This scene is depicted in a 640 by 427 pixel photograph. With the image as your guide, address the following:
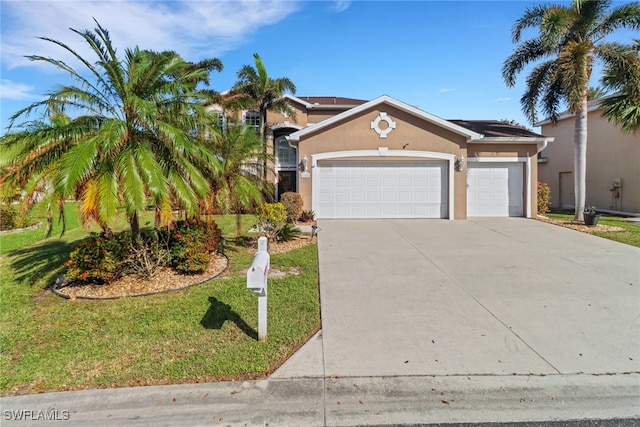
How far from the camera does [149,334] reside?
182 inches

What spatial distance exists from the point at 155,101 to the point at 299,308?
4.93 meters

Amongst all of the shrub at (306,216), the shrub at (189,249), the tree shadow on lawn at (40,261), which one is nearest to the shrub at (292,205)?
the shrub at (306,216)

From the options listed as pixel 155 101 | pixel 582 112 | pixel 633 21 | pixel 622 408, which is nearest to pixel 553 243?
pixel 582 112

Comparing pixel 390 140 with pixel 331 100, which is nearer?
pixel 390 140

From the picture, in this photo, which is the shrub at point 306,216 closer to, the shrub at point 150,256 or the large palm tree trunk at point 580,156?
the shrub at point 150,256

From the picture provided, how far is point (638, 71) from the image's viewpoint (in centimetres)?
1248

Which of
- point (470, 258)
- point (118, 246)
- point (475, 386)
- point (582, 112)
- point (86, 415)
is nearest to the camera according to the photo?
point (86, 415)

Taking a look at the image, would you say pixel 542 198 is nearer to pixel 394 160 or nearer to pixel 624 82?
pixel 624 82

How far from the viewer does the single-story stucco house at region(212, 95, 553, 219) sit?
14.8m

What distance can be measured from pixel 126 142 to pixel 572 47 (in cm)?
1506

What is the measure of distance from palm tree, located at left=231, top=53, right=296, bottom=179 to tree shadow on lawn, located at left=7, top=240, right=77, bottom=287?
11.3 m

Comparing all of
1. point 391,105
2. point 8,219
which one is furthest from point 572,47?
A: point 8,219

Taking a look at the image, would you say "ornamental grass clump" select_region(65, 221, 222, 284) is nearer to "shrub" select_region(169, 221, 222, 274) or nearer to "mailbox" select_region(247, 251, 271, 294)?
"shrub" select_region(169, 221, 222, 274)

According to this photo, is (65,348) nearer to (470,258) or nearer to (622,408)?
(622,408)
